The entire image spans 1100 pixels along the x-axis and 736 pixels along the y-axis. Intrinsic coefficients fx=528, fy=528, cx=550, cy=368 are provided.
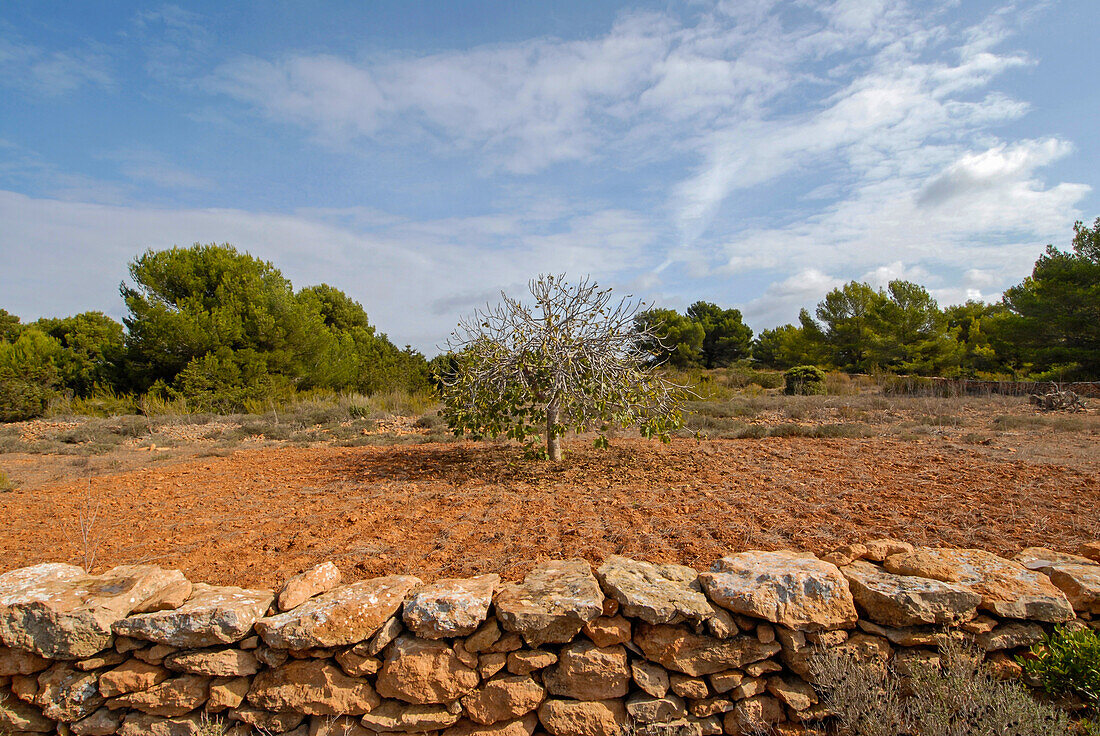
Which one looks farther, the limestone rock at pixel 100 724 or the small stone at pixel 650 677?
the limestone rock at pixel 100 724

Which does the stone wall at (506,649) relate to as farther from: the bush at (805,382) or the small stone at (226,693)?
the bush at (805,382)

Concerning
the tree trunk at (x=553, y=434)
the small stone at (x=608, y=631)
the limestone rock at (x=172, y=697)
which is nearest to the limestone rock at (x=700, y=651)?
A: the small stone at (x=608, y=631)

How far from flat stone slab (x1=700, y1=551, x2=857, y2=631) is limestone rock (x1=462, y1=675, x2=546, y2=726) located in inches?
36.7

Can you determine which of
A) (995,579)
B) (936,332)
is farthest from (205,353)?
(936,332)

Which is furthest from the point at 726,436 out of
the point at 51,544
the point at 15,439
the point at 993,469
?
the point at 15,439

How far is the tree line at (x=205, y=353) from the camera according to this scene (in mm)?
14930

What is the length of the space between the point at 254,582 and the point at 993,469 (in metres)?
6.60

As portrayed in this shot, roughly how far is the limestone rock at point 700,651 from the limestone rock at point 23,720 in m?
2.88

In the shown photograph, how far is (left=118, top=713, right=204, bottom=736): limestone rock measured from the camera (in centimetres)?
244

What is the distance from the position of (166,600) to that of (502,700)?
165 centimetres

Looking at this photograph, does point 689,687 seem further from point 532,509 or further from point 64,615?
point 64,615

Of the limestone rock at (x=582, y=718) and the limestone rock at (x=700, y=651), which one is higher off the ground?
the limestone rock at (x=700, y=651)

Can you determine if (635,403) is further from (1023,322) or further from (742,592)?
(1023,322)

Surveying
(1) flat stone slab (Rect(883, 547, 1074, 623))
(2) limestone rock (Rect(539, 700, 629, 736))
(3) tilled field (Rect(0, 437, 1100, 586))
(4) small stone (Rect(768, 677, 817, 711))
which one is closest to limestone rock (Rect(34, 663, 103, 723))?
(3) tilled field (Rect(0, 437, 1100, 586))
